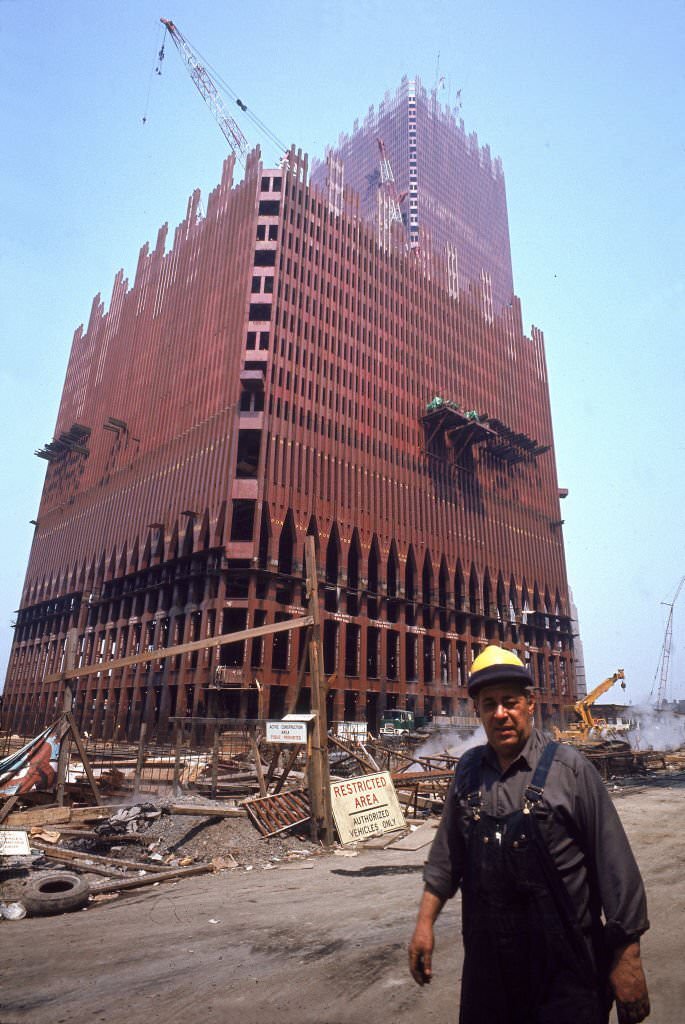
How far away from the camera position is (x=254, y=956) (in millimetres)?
5855

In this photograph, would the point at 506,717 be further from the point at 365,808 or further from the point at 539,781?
the point at 365,808

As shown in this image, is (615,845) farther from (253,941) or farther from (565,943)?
(253,941)

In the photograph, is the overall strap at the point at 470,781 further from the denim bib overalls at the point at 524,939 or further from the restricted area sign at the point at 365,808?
the restricted area sign at the point at 365,808

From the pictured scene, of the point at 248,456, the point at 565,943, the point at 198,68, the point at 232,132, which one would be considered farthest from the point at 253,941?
the point at 198,68

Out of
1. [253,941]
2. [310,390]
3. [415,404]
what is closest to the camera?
[253,941]

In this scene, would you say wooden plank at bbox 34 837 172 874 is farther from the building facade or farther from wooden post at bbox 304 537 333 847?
the building facade

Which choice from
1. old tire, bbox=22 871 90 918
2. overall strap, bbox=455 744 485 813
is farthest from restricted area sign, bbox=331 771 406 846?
overall strap, bbox=455 744 485 813

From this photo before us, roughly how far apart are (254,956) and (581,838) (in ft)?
15.3

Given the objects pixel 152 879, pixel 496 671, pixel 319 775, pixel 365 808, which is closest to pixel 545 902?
pixel 496 671

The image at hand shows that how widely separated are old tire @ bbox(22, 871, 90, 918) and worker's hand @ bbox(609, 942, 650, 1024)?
7913 mm

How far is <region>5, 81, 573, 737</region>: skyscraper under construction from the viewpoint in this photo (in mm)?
48688

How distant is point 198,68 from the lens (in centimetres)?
8212

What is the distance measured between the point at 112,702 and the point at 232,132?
74.4 meters

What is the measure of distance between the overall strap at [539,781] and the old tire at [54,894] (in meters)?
7.93
